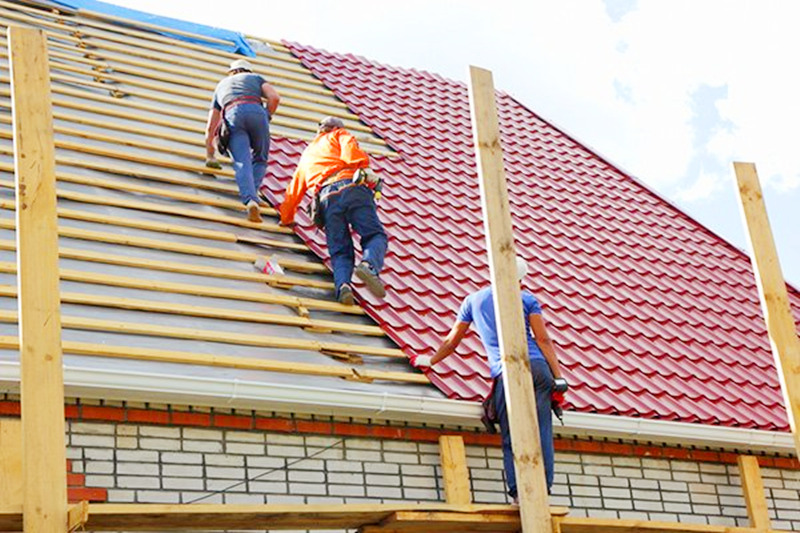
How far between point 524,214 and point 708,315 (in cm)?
174

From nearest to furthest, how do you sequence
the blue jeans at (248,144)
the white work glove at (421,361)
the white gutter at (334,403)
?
the white gutter at (334,403) → the white work glove at (421,361) → the blue jeans at (248,144)

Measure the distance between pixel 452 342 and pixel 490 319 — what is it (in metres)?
0.30

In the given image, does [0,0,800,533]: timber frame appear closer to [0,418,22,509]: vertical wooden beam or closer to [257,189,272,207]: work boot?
[0,418,22,509]: vertical wooden beam

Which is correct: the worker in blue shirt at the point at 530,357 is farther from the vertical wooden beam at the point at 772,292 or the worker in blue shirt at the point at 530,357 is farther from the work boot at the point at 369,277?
the vertical wooden beam at the point at 772,292

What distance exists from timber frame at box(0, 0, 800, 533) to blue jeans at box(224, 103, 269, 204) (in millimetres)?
1729

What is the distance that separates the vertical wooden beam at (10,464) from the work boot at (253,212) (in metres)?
3.28

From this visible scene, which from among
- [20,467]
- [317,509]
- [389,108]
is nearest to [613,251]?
[389,108]

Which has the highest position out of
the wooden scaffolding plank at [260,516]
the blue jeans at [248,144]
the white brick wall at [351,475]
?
the blue jeans at [248,144]

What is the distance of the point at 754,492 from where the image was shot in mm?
8086

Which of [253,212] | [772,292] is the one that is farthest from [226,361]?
[772,292]

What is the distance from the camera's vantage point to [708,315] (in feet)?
32.1

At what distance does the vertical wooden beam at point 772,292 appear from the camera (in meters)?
7.05

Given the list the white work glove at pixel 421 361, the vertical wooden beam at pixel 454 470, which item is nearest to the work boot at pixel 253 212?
the white work glove at pixel 421 361

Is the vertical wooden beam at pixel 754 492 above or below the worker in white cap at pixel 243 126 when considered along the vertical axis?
below
